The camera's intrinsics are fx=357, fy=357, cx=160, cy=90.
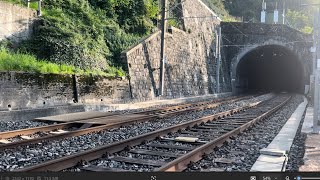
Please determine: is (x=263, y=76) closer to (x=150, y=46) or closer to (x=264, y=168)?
(x=150, y=46)

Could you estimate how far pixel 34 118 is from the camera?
11.4 meters

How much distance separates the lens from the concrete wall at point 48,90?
37.2 feet

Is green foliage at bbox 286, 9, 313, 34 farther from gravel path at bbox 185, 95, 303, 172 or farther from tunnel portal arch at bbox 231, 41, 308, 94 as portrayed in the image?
gravel path at bbox 185, 95, 303, 172

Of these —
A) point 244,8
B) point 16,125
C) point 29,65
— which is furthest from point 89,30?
point 244,8

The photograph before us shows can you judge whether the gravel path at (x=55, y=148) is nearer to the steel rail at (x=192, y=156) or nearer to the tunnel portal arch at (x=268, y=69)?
the steel rail at (x=192, y=156)

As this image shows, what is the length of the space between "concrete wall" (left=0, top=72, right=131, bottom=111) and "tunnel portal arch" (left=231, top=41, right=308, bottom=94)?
24165mm

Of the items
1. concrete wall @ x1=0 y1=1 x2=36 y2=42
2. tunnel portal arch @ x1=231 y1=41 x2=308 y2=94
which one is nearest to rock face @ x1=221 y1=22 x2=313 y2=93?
tunnel portal arch @ x1=231 y1=41 x2=308 y2=94

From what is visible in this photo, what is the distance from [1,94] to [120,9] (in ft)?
41.4

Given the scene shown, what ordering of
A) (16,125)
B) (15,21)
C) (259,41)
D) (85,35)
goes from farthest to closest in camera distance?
1. (259,41)
2. (85,35)
3. (15,21)
4. (16,125)

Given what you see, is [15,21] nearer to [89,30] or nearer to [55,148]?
[89,30]

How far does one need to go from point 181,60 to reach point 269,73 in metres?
30.8

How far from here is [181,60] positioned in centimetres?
2688

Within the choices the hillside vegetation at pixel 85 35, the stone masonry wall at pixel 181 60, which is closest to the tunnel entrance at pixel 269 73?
the stone masonry wall at pixel 181 60

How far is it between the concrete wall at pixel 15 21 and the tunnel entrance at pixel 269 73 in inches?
1209
